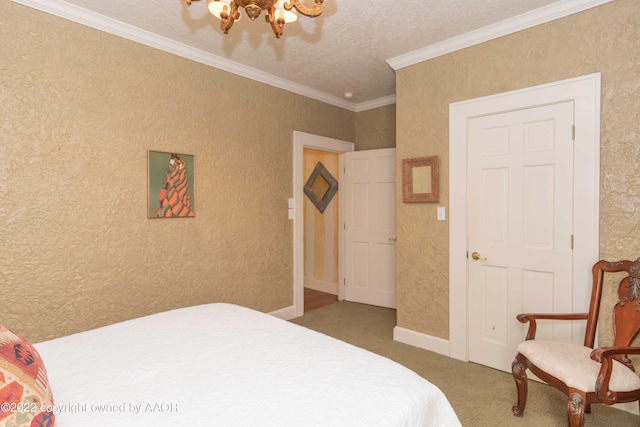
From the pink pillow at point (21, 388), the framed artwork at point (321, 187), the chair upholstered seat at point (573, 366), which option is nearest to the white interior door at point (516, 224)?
the chair upholstered seat at point (573, 366)

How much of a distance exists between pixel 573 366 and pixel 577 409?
0.68 feet

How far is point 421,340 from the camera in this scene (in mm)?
3164

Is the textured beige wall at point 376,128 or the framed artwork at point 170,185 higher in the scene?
the textured beige wall at point 376,128

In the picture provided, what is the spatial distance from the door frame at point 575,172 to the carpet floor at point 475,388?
0.26 m

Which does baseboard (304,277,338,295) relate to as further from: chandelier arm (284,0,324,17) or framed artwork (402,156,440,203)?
chandelier arm (284,0,324,17)

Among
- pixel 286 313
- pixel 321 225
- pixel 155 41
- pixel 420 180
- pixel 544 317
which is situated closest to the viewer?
pixel 544 317

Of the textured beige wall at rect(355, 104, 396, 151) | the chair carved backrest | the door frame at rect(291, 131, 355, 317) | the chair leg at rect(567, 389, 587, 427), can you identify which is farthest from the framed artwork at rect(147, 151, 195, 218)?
the chair carved backrest

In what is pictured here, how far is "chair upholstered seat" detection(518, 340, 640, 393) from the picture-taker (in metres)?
1.70

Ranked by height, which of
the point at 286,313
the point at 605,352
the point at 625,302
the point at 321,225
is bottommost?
the point at 286,313

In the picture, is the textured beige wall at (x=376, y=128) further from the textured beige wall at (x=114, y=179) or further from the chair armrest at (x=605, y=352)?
the chair armrest at (x=605, y=352)

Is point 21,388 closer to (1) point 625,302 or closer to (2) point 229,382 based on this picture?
(2) point 229,382

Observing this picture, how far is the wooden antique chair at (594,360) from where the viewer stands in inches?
65.8

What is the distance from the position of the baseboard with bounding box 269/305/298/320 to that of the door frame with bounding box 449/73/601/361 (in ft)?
5.91

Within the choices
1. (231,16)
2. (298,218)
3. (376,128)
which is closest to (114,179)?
(231,16)
